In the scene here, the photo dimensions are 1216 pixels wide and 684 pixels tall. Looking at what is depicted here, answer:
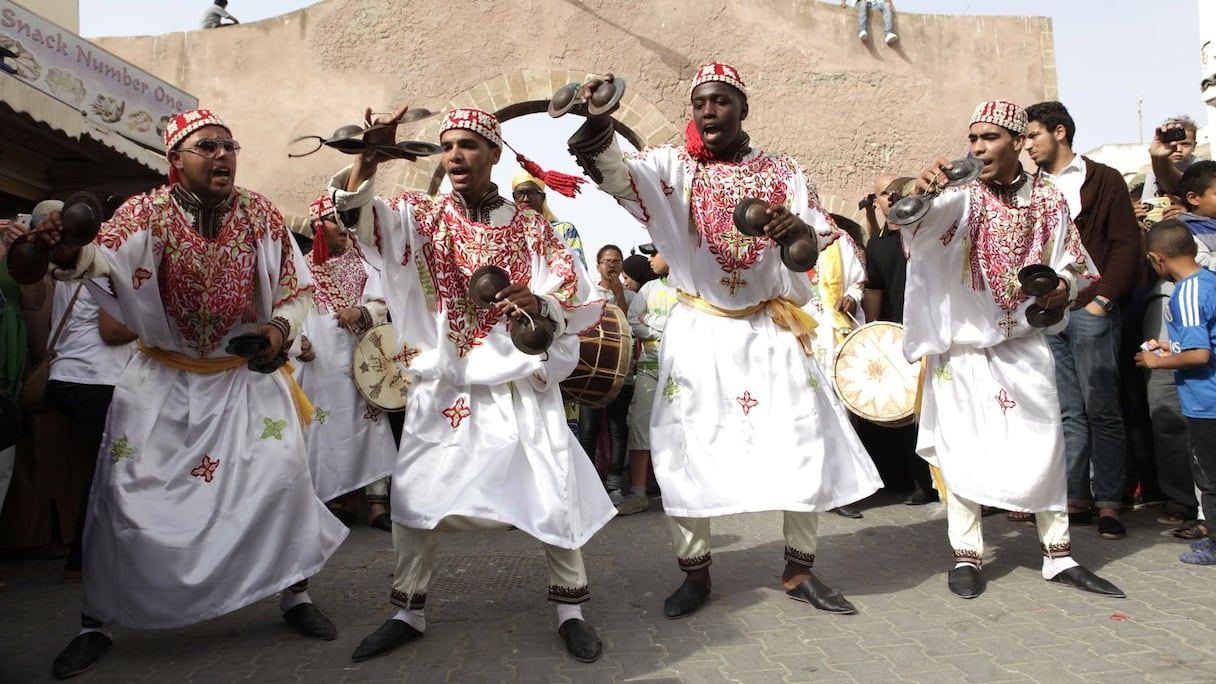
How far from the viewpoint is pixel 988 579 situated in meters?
4.58

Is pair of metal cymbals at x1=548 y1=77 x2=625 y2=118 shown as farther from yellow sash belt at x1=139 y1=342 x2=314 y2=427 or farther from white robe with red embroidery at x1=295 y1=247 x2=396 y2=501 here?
white robe with red embroidery at x1=295 y1=247 x2=396 y2=501

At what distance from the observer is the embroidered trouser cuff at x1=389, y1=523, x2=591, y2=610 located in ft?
12.5

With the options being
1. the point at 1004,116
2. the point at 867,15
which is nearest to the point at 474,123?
the point at 1004,116

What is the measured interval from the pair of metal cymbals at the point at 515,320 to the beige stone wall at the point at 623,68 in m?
10.1

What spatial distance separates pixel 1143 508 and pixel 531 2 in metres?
10.8

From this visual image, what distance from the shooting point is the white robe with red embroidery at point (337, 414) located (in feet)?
21.0

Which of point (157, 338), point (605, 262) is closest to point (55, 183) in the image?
point (605, 262)

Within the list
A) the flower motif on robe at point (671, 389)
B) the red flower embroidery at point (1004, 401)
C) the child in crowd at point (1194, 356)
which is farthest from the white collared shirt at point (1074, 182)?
the flower motif on robe at point (671, 389)

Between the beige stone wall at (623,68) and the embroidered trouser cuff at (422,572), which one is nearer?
the embroidered trouser cuff at (422,572)

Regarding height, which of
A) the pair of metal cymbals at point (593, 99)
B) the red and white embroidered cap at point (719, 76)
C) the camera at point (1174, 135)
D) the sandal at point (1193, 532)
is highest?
the red and white embroidered cap at point (719, 76)

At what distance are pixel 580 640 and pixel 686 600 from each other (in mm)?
711

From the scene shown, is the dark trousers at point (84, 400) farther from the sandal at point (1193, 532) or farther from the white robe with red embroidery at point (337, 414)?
the sandal at point (1193, 532)

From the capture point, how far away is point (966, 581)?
4.29m

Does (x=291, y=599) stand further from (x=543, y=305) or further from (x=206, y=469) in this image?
(x=543, y=305)
